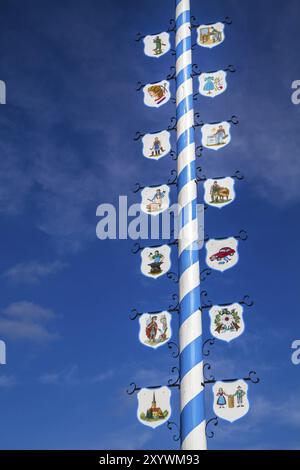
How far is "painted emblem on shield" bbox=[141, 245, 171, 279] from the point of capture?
9.91m

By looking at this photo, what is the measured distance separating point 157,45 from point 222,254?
499cm

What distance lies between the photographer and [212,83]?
11375mm

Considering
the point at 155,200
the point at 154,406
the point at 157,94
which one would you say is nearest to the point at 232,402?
the point at 154,406

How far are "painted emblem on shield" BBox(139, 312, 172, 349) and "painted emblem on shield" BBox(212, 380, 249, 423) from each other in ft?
3.86

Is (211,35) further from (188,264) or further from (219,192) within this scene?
(188,264)

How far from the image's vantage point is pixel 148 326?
9539 millimetres

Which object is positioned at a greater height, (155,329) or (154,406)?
(155,329)

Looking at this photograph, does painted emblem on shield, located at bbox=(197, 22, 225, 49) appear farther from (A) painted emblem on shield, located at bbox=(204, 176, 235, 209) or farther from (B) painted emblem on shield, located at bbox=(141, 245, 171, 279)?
(B) painted emblem on shield, located at bbox=(141, 245, 171, 279)

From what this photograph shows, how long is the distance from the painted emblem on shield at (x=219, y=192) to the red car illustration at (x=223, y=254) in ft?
2.93

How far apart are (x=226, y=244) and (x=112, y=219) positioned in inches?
79.5

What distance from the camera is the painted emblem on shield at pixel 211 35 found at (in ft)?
39.0

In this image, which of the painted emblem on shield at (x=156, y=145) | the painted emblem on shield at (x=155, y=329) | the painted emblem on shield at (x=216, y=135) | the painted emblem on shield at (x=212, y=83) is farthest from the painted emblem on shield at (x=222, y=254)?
the painted emblem on shield at (x=212, y=83)
